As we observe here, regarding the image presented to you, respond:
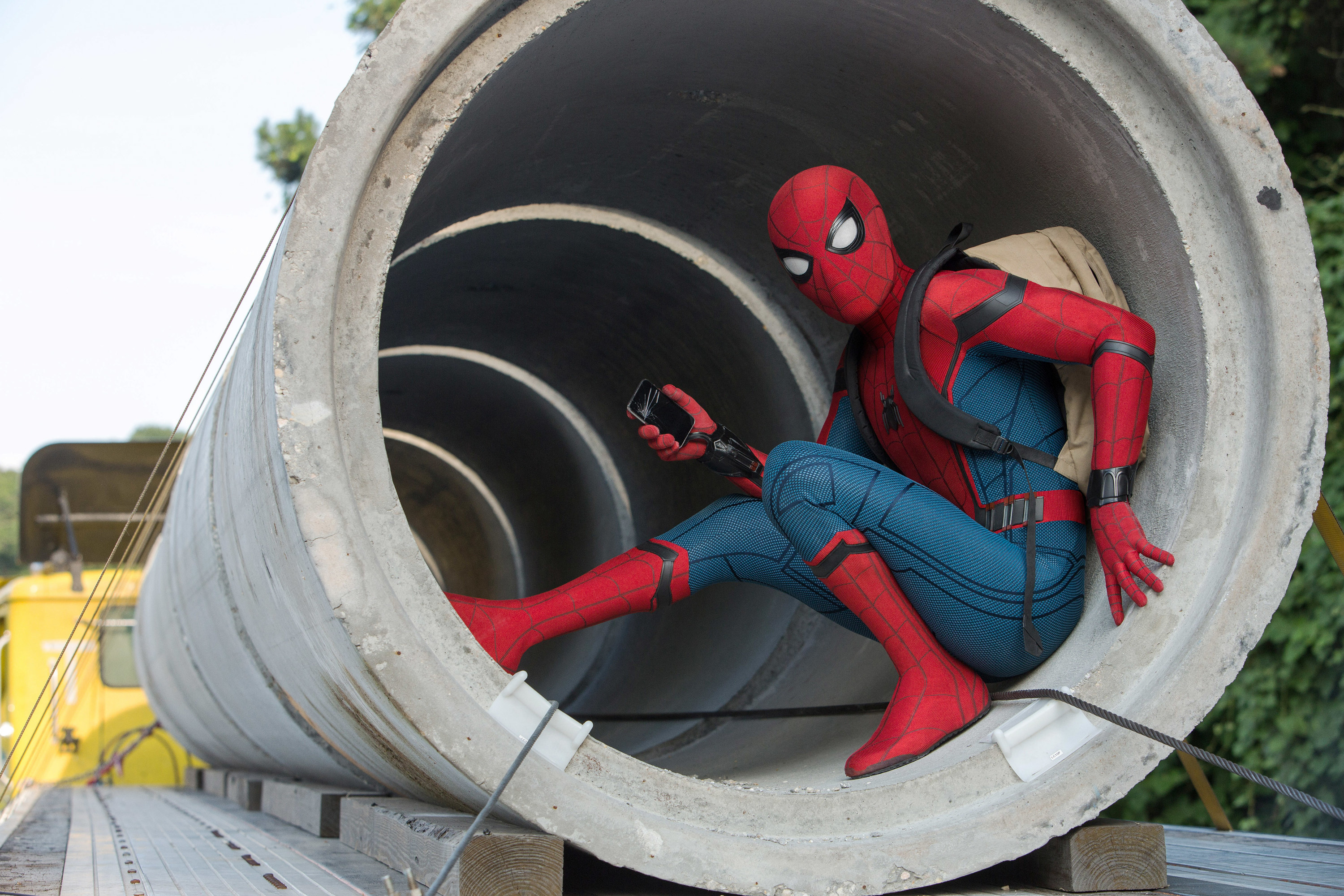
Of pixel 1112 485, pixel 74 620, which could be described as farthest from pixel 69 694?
pixel 1112 485

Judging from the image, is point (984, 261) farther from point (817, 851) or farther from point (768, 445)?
point (768, 445)

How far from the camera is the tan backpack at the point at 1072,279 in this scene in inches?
98.3

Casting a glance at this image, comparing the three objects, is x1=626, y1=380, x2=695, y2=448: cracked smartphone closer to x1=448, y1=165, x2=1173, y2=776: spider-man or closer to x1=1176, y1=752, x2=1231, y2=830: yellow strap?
x1=448, y1=165, x2=1173, y2=776: spider-man

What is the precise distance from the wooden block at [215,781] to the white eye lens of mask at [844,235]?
3894mm

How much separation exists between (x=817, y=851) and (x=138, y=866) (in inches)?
63.8

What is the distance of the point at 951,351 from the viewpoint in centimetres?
253

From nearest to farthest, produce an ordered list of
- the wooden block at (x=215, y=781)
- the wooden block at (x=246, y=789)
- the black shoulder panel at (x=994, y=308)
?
the black shoulder panel at (x=994, y=308)
the wooden block at (x=246, y=789)
the wooden block at (x=215, y=781)

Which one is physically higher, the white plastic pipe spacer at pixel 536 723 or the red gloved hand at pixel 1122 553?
the red gloved hand at pixel 1122 553

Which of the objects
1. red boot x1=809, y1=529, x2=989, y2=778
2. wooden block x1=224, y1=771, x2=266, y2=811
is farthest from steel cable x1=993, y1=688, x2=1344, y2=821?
wooden block x1=224, y1=771, x2=266, y2=811

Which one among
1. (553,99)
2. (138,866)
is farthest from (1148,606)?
(138,866)

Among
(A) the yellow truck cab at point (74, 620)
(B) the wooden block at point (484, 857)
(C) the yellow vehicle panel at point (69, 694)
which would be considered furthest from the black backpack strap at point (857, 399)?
(C) the yellow vehicle panel at point (69, 694)

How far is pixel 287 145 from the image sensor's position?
809cm

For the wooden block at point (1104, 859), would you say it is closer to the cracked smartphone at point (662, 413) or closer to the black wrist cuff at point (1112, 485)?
the black wrist cuff at point (1112, 485)

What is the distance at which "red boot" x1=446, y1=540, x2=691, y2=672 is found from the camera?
A: 2.47 metres
